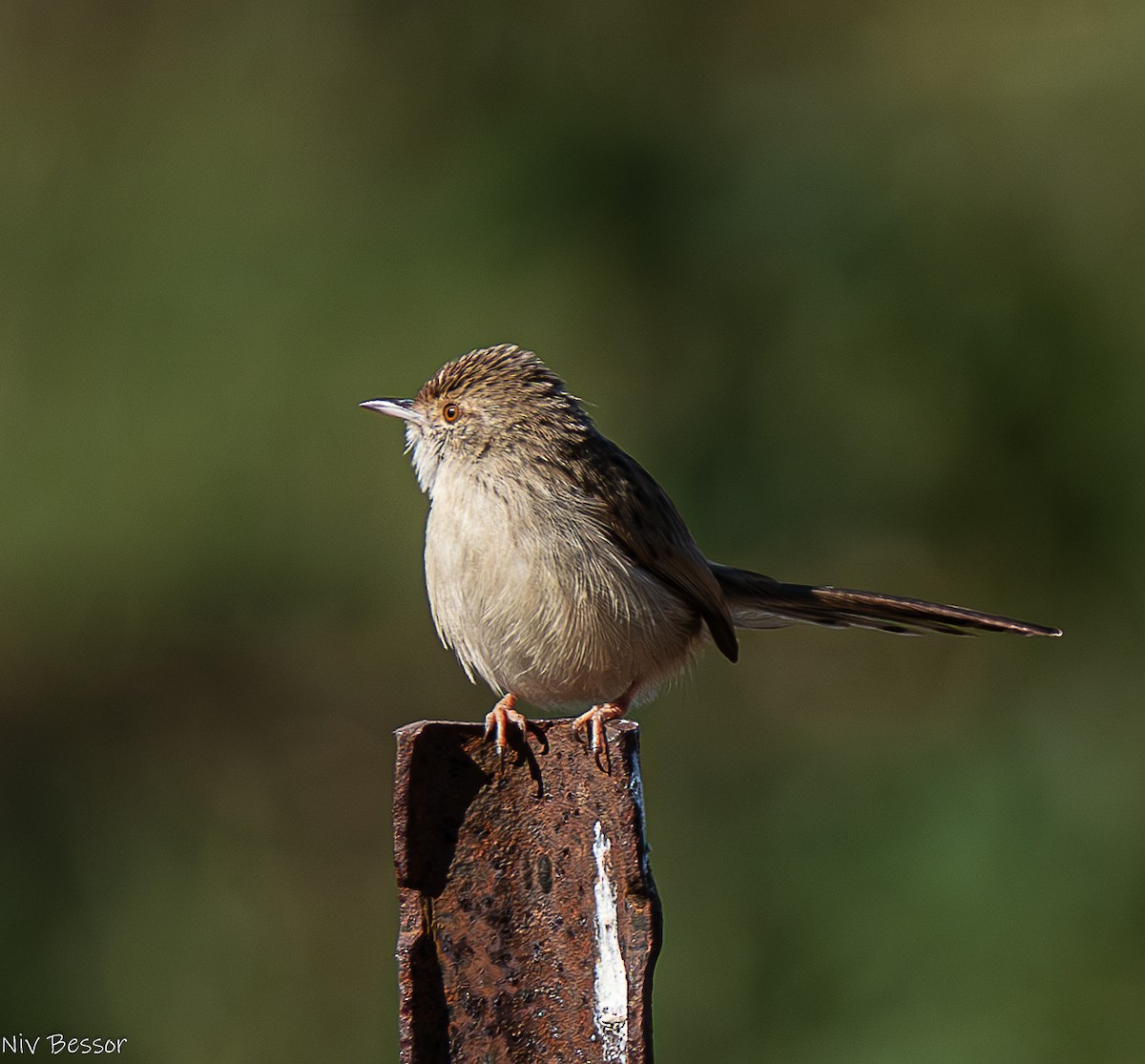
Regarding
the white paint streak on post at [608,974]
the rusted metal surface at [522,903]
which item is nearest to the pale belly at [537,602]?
the rusted metal surface at [522,903]

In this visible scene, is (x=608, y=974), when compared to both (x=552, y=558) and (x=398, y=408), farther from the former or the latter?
(x=398, y=408)

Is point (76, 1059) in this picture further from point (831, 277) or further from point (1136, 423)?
point (1136, 423)

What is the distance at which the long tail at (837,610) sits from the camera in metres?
5.22

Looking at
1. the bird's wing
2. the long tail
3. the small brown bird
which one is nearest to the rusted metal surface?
the small brown bird

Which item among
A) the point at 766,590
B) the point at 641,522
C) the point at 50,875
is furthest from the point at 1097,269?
the point at 50,875

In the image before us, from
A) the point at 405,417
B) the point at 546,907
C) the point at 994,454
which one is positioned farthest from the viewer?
the point at 994,454

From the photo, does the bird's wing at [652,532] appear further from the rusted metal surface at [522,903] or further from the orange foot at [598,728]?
the rusted metal surface at [522,903]

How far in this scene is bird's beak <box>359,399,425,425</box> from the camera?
5371mm

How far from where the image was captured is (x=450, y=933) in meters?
2.63

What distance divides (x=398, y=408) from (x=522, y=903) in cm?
306

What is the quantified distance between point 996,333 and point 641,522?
6.57 metres

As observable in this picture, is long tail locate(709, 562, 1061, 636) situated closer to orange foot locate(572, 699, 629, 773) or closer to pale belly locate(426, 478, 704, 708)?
Result: pale belly locate(426, 478, 704, 708)

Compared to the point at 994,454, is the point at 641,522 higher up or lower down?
lower down

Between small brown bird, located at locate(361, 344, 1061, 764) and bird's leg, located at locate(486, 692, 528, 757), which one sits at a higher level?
small brown bird, located at locate(361, 344, 1061, 764)
